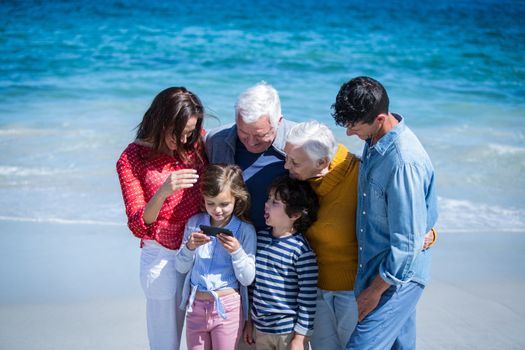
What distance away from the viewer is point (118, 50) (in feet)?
46.4

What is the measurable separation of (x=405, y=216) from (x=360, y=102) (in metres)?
0.45

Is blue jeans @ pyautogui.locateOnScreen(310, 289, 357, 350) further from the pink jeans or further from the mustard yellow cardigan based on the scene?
the pink jeans

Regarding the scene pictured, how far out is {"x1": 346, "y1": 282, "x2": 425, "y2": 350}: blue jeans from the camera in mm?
2756

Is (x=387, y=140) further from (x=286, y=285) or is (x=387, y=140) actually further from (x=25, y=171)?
(x=25, y=171)

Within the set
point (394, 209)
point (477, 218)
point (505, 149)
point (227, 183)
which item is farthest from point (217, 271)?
point (505, 149)

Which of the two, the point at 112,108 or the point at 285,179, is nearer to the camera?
the point at 285,179

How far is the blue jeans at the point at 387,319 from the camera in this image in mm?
2756

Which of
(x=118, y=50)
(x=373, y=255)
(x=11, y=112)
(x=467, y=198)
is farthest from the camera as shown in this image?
(x=118, y=50)

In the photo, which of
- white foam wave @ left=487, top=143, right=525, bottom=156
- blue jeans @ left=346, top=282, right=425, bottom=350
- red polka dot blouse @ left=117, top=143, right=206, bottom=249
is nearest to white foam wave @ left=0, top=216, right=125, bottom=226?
red polka dot blouse @ left=117, top=143, right=206, bottom=249

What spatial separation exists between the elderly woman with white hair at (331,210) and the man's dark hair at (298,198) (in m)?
0.03

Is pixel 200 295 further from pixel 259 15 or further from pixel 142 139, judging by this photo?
pixel 259 15

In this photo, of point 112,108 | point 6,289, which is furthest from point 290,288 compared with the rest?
point 112,108

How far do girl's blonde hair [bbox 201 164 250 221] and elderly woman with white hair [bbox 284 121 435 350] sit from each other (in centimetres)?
22

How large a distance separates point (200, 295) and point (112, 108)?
25.1 feet
